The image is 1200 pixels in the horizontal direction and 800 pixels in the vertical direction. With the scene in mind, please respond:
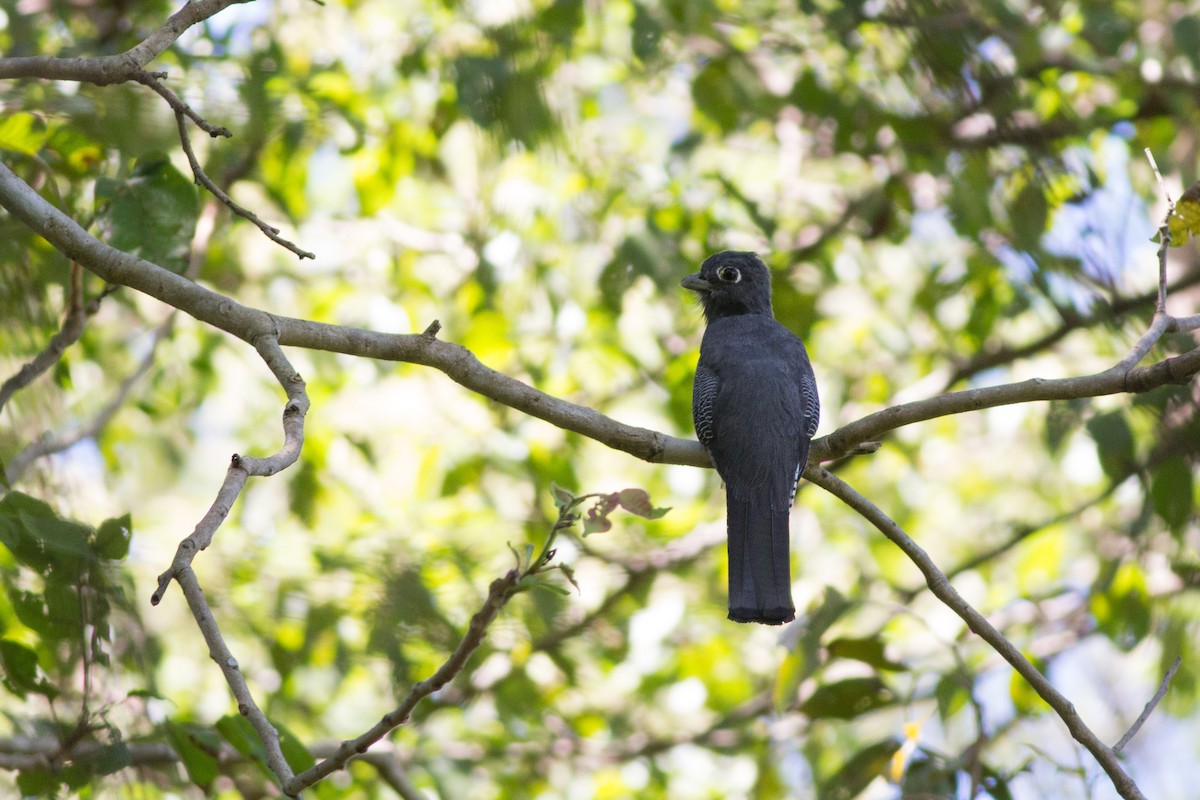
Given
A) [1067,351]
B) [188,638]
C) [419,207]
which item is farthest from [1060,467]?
[188,638]

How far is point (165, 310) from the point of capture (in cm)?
752

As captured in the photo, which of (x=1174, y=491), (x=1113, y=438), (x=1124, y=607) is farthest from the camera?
(x=1124, y=607)

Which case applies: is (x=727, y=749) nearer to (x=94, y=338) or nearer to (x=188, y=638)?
(x=188, y=638)

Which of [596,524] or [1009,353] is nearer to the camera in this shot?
[596,524]

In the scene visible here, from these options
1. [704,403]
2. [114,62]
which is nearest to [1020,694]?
[704,403]

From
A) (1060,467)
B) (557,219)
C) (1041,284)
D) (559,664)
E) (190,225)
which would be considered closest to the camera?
(190,225)

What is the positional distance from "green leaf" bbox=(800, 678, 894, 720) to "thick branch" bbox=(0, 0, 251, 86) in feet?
10.1

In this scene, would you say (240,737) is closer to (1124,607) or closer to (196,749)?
(196,749)

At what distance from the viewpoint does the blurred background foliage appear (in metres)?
4.92

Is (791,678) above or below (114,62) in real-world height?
below

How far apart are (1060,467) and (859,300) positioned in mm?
1946

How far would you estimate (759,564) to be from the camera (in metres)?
3.56

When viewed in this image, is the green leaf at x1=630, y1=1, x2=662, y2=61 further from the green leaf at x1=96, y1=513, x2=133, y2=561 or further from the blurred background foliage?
the green leaf at x1=96, y1=513, x2=133, y2=561

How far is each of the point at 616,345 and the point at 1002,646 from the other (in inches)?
167
